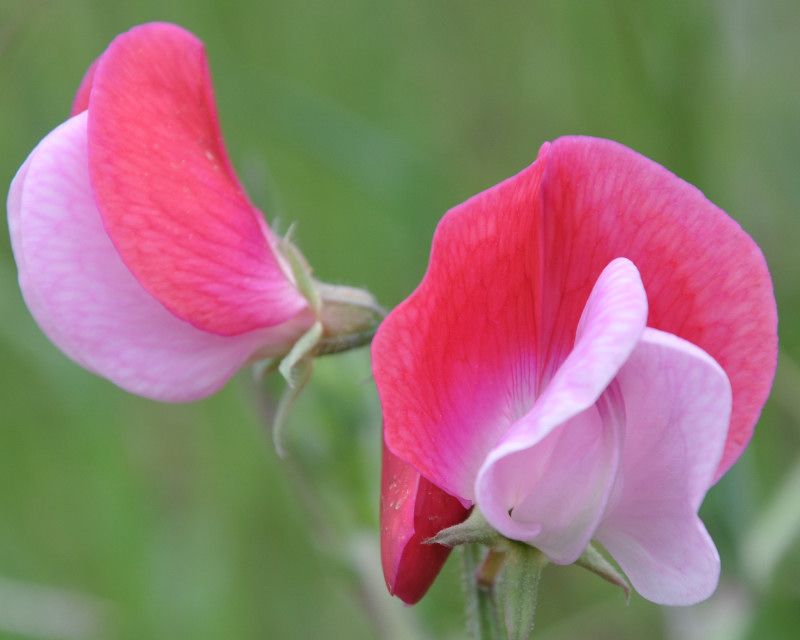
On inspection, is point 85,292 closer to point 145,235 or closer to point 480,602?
point 145,235

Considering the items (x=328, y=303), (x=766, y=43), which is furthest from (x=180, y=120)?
(x=766, y=43)

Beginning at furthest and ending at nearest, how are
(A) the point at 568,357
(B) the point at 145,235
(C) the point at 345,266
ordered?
(C) the point at 345,266
(B) the point at 145,235
(A) the point at 568,357

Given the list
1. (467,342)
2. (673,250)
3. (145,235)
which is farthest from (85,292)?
(673,250)

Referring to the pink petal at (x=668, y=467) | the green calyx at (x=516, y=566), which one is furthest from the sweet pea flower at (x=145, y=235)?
the pink petal at (x=668, y=467)

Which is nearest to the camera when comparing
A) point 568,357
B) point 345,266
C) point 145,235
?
point 568,357

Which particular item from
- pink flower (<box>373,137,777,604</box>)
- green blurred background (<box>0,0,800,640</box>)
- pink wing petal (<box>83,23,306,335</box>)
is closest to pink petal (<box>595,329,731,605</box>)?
pink flower (<box>373,137,777,604</box>)

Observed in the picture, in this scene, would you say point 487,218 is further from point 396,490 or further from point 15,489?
point 15,489
